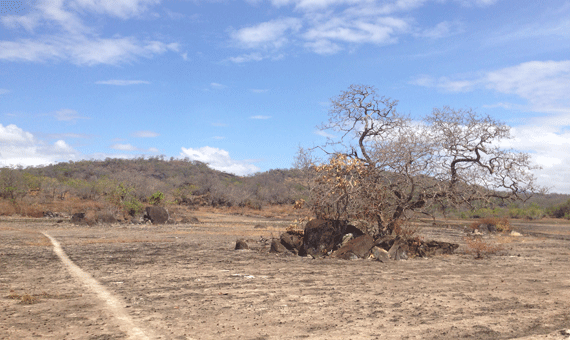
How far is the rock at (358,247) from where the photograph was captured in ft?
46.9

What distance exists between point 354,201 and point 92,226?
20.7 metres

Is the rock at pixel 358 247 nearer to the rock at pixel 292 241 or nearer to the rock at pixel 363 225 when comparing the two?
the rock at pixel 363 225

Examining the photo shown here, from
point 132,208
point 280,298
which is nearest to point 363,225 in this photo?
point 280,298

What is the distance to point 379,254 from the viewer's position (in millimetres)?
14266

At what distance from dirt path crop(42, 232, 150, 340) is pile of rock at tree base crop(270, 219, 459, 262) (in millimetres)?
6629

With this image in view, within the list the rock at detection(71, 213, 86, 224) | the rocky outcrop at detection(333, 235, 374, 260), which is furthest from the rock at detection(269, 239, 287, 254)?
the rock at detection(71, 213, 86, 224)

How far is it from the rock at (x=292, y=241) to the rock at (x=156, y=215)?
63.3 feet

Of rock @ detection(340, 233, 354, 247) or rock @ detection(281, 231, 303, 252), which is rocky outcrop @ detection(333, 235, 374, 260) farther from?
rock @ detection(281, 231, 303, 252)

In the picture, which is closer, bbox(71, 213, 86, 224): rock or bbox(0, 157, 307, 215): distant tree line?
bbox(71, 213, 86, 224): rock

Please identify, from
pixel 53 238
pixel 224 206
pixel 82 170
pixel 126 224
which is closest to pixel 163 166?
pixel 82 170

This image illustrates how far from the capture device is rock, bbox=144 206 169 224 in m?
33.3

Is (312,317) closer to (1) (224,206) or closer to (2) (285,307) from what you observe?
(2) (285,307)

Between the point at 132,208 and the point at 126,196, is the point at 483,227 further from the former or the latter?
the point at 126,196

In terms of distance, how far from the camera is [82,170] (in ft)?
282
